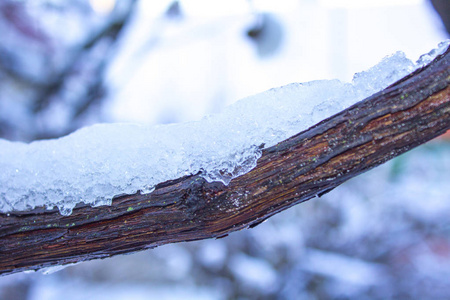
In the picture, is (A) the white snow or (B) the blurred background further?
(B) the blurred background

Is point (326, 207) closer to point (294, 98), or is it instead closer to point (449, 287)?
point (449, 287)

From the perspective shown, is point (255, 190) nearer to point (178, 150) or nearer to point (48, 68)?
point (178, 150)

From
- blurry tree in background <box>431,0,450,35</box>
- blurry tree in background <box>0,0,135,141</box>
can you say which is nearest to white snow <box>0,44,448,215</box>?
blurry tree in background <box>431,0,450,35</box>

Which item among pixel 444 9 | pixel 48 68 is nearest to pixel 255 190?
pixel 444 9

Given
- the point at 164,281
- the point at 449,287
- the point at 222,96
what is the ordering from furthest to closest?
the point at 222,96
the point at 164,281
the point at 449,287

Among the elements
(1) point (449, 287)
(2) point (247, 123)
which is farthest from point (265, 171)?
(1) point (449, 287)

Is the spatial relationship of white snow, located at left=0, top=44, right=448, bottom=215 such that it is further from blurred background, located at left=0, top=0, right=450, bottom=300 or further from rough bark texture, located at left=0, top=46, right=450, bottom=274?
blurred background, located at left=0, top=0, right=450, bottom=300

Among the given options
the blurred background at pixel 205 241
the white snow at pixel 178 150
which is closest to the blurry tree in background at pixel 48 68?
the blurred background at pixel 205 241
